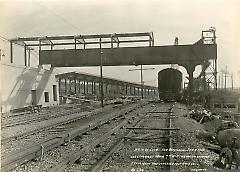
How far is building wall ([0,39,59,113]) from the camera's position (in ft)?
47.1

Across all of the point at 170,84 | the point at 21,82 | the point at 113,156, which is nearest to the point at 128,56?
the point at 170,84

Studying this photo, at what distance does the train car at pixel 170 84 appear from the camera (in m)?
21.2

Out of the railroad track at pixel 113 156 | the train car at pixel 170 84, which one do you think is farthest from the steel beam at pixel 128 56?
the railroad track at pixel 113 156

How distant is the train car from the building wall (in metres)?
7.12

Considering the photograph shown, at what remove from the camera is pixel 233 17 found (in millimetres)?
3480

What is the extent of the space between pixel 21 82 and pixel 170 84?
29.7 feet

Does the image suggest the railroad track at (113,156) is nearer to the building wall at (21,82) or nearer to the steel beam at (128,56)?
the building wall at (21,82)

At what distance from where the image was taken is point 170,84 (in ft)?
69.6

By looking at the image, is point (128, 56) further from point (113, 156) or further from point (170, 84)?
point (113, 156)

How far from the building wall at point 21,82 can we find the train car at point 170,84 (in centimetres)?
712

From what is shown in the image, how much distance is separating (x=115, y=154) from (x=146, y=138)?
155 cm

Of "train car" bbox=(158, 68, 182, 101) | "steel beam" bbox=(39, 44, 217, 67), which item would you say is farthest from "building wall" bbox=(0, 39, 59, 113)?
"train car" bbox=(158, 68, 182, 101)

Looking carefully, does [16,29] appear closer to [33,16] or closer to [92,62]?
[33,16]

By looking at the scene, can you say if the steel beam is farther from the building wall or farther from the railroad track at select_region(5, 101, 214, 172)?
the railroad track at select_region(5, 101, 214, 172)
